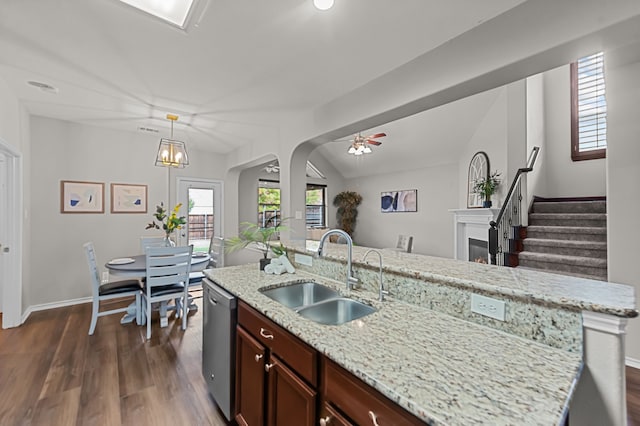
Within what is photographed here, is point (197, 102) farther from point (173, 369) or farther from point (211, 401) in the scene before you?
point (211, 401)

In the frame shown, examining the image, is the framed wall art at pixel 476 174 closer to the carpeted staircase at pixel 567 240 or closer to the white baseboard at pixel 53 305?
the carpeted staircase at pixel 567 240

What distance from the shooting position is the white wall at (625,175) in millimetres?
2488

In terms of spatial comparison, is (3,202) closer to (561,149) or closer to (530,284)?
(530,284)

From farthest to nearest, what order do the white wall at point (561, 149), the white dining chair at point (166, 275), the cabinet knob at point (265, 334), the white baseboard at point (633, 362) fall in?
the white wall at point (561, 149) → the white dining chair at point (166, 275) → the white baseboard at point (633, 362) → the cabinet knob at point (265, 334)

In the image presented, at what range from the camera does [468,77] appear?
6.28 ft

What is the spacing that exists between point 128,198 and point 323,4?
4328 mm

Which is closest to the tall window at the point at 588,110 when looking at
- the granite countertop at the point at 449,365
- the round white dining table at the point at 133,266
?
A: the granite countertop at the point at 449,365

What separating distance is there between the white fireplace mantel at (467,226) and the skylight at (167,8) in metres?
4.66

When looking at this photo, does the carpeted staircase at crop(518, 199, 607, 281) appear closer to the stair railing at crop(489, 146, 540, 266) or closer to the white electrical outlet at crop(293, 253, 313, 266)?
the stair railing at crop(489, 146, 540, 266)

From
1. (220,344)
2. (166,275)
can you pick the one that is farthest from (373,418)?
(166,275)

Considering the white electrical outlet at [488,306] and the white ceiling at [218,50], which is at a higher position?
the white ceiling at [218,50]

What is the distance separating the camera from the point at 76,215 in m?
4.11

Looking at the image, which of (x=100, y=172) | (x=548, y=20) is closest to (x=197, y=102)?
(x=100, y=172)

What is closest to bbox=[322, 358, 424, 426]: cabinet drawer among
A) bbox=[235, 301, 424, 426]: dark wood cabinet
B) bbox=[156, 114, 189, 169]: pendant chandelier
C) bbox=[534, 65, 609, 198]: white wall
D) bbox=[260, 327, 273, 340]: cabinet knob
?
bbox=[235, 301, 424, 426]: dark wood cabinet
